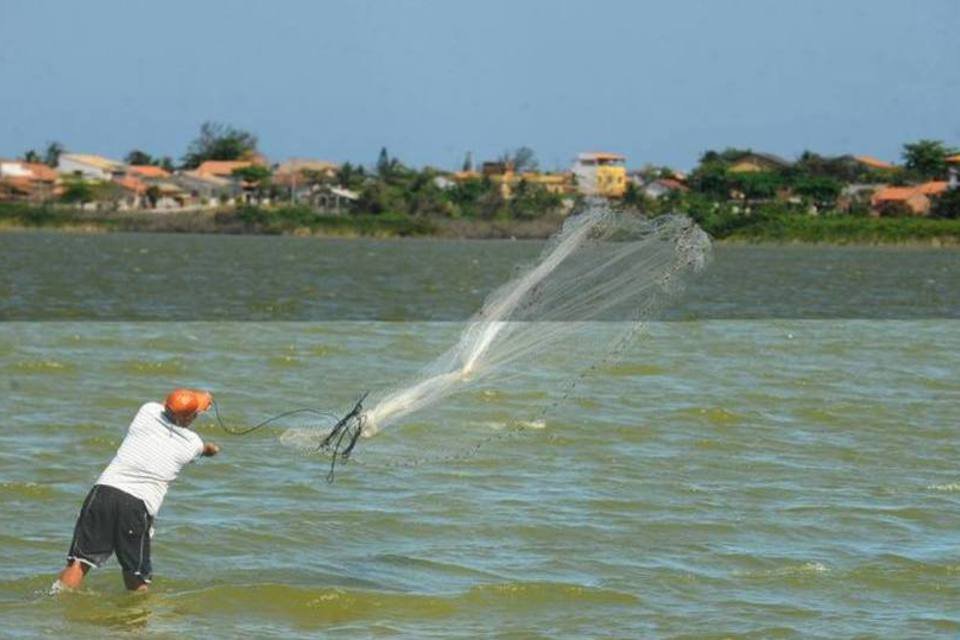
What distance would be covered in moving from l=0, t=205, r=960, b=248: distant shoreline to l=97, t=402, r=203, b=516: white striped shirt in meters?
125

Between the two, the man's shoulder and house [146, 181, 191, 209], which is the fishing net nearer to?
the man's shoulder

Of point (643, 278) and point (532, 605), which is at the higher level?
point (643, 278)

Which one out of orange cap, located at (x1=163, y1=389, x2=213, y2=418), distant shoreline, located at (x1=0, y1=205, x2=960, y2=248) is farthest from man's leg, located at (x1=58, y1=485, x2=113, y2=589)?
distant shoreline, located at (x1=0, y1=205, x2=960, y2=248)

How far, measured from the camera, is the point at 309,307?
4341 centimetres

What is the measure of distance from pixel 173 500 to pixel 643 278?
14.2ft

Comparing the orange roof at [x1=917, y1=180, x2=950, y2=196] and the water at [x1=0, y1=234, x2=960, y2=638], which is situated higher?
the orange roof at [x1=917, y1=180, x2=950, y2=196]

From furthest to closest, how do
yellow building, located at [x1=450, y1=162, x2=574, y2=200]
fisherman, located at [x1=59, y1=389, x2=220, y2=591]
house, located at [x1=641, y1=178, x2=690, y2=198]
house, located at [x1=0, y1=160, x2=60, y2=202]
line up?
1. yellow building, located at [x1=450, y1=162, x2=574, y2=200]
2. house, located at [x1=0, y1=160, x2=60, y2=202]
3. house, located at [x1=641, y1=178, x2=690, y2=198]
4. fisherman, located at [x1=59, y1=389, x2=220, y2=591]

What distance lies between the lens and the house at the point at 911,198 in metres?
138

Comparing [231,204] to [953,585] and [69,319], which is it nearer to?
[69,319]

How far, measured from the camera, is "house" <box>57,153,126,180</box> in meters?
179

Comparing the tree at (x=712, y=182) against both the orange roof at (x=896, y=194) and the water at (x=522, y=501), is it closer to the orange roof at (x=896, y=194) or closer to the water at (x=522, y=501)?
the orange roof at (x=896, y=194)

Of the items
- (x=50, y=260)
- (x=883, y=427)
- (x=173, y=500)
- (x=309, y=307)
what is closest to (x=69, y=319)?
(x=309, y=307)

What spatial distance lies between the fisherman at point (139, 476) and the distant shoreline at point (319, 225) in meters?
125

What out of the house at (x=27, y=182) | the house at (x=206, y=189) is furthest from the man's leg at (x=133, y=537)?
the house at (x=206, y=189)
